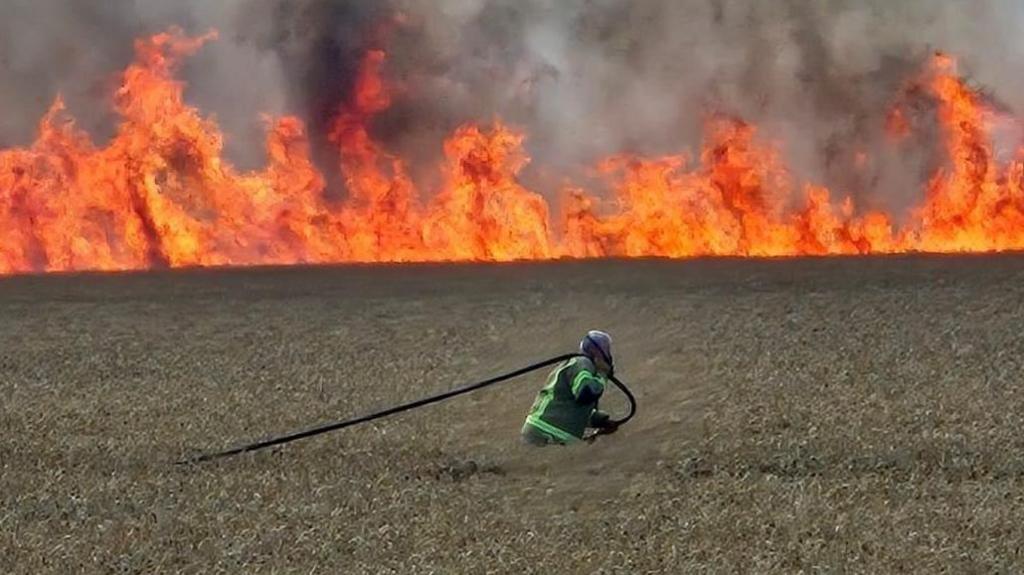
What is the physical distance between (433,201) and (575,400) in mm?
22831

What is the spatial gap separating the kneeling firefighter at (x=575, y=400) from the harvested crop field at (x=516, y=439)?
21 cm

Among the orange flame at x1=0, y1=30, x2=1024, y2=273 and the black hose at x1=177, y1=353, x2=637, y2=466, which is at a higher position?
the orange flame at x1=0, y1=30, x2=1024, y2=273

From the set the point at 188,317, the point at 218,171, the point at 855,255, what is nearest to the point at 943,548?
the point at 188,317

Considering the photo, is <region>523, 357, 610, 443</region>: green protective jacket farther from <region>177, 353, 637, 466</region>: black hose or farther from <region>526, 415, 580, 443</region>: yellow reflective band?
<region>177, 353, 637, 466</region>: black hose

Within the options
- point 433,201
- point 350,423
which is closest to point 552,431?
point 350,423

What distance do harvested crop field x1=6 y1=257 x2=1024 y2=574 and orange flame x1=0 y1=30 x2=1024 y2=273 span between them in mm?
8728

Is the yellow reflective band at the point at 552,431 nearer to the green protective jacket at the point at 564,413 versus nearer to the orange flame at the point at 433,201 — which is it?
the green protective jacket at the point at 564,413

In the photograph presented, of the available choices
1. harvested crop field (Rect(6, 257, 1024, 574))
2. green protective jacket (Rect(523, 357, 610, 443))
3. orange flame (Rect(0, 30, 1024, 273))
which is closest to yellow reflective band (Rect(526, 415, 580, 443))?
green protective jacket (Rect(523, 357, 610, 443))

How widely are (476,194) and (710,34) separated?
25.2ft

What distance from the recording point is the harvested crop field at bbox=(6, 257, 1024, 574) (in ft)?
29.3

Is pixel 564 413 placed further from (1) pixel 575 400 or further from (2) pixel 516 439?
(2) pixel 516 439

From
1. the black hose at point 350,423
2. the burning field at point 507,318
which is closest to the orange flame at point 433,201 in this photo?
the burning field at point 507,318

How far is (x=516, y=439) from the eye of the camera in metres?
12.6

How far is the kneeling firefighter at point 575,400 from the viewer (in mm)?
11406
